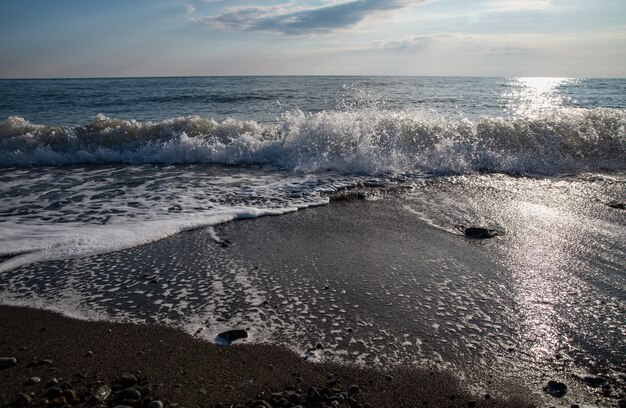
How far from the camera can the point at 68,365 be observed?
2430 mm

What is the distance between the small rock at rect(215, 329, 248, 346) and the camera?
265 cm

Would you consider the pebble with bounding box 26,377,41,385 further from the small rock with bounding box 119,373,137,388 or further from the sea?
the sea

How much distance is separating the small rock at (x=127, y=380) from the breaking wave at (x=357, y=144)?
6343mm

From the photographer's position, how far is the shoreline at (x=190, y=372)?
217 cm

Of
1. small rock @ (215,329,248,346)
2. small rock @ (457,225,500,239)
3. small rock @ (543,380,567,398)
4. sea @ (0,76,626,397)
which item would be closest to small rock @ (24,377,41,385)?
sea @ (0,76,626,397)

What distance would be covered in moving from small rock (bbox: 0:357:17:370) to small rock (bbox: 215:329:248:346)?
48.3 inches

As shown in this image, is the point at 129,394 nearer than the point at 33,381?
Yes

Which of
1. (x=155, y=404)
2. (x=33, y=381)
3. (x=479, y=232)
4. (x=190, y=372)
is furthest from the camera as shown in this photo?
(x=479, y=232)

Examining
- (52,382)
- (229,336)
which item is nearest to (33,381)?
(52,382)

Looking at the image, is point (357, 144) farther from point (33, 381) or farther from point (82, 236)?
point (33, 381)

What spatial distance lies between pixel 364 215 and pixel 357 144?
390 cm

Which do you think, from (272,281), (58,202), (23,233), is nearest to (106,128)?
(58,202)

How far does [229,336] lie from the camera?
2695 millimetres

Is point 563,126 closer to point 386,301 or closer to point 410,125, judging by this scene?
point 410,125
